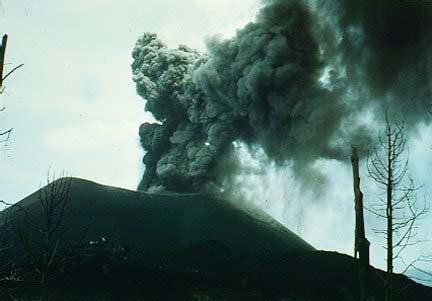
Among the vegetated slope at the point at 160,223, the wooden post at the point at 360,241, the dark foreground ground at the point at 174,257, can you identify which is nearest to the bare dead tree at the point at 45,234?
the dark foreground ground at the point at 174,257

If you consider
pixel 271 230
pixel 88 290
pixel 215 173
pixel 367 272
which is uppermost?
pixel 215 173

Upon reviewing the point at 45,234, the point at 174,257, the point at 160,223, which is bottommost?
the point at 45,234

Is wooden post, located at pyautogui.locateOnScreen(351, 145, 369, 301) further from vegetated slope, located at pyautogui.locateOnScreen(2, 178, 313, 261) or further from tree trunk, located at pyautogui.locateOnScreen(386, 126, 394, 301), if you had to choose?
vegetated slope, located at pyautogui.locateOnScreen(2, 178, 313, 261)

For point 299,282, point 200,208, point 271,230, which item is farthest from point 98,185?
point 299,282

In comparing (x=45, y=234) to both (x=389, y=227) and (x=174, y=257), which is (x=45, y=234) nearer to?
(x=389, y=227)

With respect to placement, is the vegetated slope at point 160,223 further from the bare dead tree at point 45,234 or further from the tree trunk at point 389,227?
the tree trunk at point 389,227

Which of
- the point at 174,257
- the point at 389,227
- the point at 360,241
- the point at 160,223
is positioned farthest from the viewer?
the point at 160,223

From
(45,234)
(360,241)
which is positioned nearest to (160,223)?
(45,234)

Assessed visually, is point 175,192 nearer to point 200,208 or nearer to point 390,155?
point 200,208

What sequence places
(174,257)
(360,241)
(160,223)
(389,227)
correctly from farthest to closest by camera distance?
(160,223) < (174,257) < (389,227) < (360,241)
